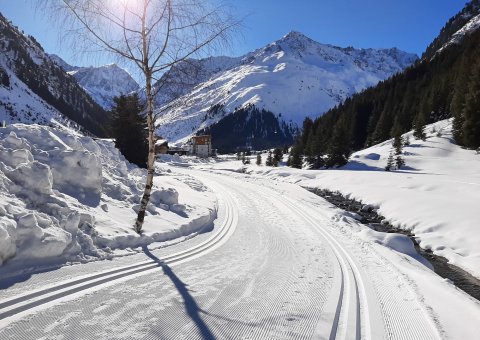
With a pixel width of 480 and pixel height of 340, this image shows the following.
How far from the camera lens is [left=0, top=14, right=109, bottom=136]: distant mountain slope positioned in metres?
124

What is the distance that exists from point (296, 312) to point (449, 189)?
21.8 m

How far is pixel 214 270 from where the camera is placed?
8203 millimetres

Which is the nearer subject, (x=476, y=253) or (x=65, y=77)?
(x=476, y=253)

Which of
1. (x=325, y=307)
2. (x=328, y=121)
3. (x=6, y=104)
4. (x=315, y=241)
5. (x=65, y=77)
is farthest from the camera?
(x=65, y=77)

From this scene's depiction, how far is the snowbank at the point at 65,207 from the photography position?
21.9 ft

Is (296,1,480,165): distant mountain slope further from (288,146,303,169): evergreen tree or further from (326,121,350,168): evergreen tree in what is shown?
(288,146,303,169): evergreen tree

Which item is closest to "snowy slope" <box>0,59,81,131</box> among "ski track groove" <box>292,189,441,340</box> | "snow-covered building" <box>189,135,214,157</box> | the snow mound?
"snow-covered building" <box>189,135,214,157</box>

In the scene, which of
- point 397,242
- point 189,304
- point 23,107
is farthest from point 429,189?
point 23,107

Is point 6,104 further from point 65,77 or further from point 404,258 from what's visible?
point 404,258

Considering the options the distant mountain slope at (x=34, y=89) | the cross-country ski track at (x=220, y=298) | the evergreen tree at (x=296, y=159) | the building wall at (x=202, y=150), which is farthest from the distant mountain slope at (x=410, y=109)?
the distant mountain slope at (x=34, y=89)

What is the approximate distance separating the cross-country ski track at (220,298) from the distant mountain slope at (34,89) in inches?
4937

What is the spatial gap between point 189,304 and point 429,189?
2348cm

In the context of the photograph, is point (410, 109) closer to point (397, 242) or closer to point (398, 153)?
point (398, 153)

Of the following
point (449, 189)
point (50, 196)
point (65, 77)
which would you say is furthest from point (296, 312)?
point (65, 77)
